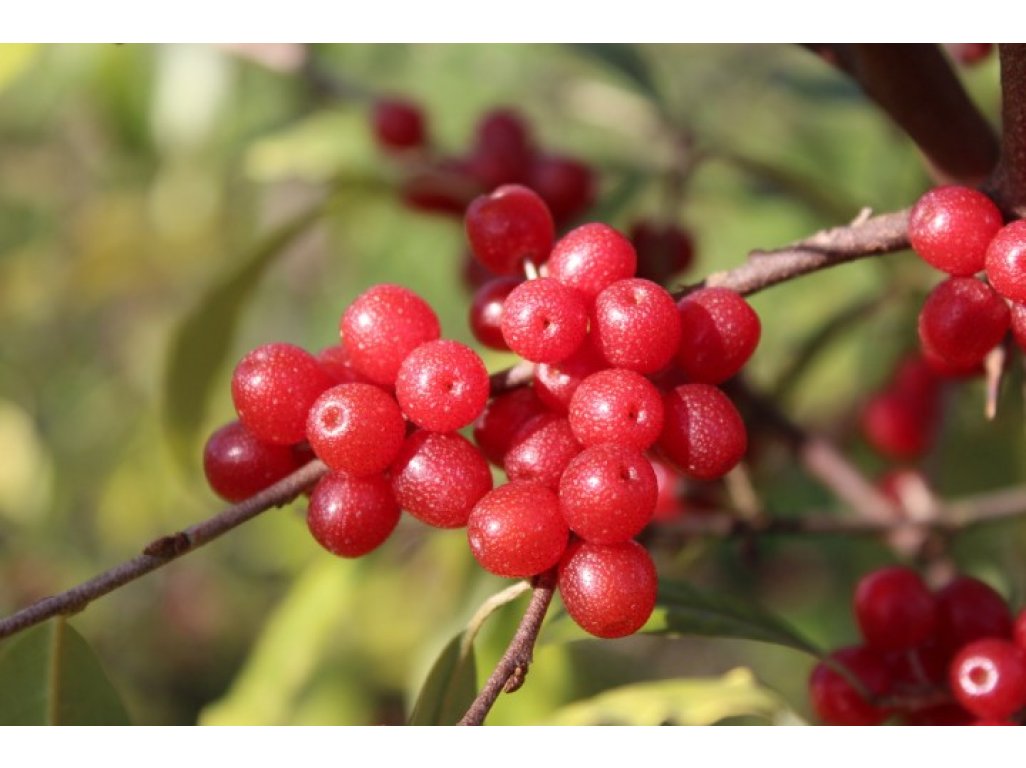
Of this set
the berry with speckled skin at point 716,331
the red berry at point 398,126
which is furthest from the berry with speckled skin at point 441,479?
the red berry at point 398,126

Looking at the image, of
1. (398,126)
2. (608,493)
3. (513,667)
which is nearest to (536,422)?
(608,493)

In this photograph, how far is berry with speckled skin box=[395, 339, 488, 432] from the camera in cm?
107

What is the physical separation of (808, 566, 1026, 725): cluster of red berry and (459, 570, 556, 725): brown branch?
1.84 feet

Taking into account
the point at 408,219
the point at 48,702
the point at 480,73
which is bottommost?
the point at 48,702

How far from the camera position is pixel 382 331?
1.14 meters

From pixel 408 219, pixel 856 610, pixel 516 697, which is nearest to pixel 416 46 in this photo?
pixel 408 219

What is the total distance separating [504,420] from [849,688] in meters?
0.58

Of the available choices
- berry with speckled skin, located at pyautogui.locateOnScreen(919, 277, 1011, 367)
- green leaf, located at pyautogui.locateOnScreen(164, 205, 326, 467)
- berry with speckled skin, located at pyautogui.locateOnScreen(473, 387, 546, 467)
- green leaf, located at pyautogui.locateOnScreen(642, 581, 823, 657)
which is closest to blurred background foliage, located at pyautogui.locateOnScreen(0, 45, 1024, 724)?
green leaf, located at pyautogui.locateOnScreen(164, 205, 326, 467)

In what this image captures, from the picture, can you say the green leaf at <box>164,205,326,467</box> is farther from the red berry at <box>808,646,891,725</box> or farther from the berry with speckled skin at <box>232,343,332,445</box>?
the red berry at <box>808,646,891,725</box>

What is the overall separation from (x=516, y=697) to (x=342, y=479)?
0.99 metres

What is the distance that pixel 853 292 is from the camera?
2.90 metres

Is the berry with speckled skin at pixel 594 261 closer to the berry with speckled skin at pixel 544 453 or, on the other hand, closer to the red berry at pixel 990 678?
the berry with speckled skin at pixel 544 453

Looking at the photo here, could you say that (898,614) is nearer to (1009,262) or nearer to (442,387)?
(1009,262)

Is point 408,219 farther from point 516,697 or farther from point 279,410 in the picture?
point 279,410
